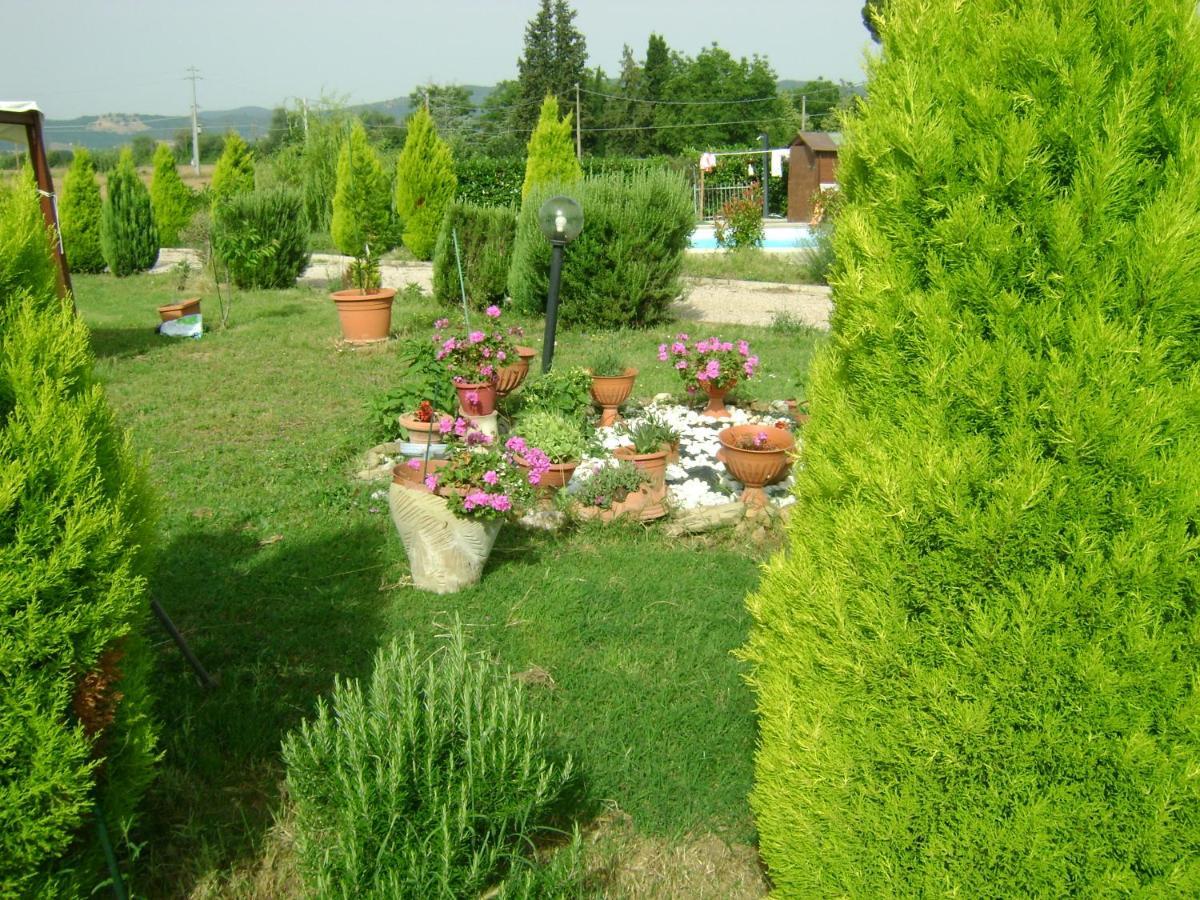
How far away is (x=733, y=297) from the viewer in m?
14.3

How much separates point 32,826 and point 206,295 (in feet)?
45.2

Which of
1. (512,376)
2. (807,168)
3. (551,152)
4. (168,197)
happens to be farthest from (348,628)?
(807,168)

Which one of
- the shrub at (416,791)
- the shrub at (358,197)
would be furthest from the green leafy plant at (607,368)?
the shrub at (358,197)

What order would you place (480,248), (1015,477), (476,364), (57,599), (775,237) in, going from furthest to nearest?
(775,237) < (480,248) < (476,364) < (57,599) < (1015,477)

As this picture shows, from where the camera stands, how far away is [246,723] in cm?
299

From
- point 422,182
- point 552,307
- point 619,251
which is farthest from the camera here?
point 422,182

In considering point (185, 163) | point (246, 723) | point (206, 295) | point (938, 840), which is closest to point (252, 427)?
point (246, 723)

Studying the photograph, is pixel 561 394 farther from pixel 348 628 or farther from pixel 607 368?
pixel 348 628

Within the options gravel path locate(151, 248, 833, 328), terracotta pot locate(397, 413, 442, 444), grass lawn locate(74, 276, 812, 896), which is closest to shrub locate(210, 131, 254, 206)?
gravel path locate(151, 248, 833, 328)

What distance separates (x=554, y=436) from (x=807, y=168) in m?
25.8

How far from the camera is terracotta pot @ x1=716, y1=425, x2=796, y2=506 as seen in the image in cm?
520

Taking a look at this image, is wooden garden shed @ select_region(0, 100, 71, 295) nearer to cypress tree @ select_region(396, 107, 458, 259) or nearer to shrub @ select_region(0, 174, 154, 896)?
shrub @ select_region(0, 174, 154, 896)

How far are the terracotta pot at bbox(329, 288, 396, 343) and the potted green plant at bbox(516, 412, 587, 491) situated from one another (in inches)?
200

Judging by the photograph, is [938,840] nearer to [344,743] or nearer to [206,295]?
[344,743]
